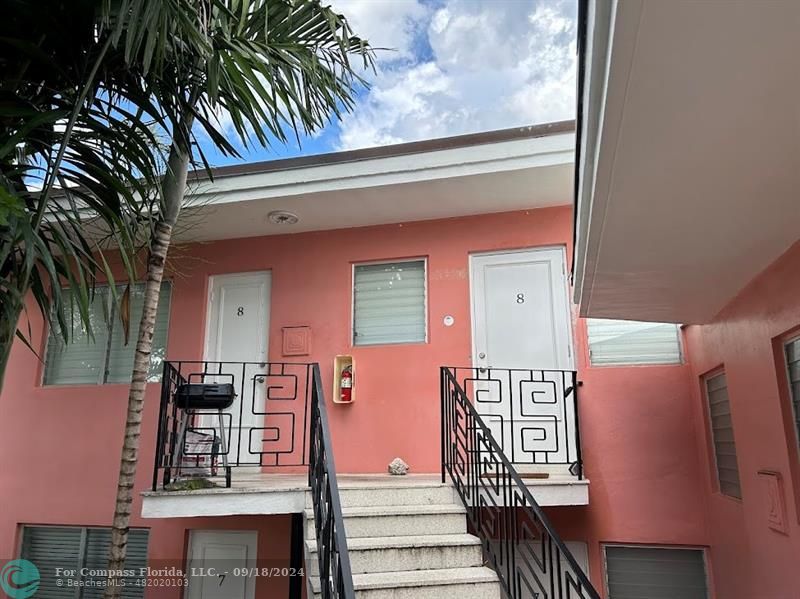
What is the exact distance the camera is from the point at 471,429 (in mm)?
3982

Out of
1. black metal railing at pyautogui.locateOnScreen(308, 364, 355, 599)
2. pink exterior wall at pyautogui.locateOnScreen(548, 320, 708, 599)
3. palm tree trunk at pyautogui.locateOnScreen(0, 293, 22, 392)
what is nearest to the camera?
palm tree trunk at pyautogui.locateOnScreen(0, 293, 22, 392)

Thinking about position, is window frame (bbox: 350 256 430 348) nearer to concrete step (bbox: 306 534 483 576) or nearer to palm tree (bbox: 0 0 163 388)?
concrete step (bbox: 306 534 483 576)

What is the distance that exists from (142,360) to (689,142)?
340cm

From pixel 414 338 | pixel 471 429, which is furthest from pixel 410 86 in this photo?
pixel 471 429

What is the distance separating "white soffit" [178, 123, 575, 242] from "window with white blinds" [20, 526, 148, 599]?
3038 millimetres

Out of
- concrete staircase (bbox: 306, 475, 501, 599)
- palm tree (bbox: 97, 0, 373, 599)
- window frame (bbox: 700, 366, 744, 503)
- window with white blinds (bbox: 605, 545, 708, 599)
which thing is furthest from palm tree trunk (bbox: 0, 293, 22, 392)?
window with white blinds (bbox: 605, 545, 708, 599)

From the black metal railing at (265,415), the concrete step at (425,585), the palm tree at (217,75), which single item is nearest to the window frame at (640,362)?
the concrete step at (425,585)

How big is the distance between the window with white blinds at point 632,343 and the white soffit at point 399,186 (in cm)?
121

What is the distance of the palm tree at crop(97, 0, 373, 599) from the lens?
7.48 feet

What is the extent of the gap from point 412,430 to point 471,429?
138 centimetres

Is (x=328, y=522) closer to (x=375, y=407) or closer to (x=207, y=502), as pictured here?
(x=207, y=502)

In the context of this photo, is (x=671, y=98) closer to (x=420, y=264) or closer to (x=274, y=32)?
(x=274, y=32)

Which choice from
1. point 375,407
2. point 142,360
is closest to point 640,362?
point 375,407

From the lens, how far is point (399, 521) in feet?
12.0
